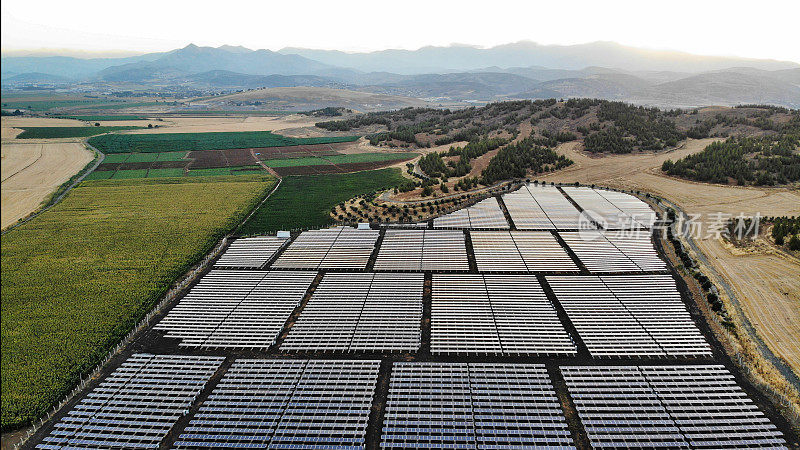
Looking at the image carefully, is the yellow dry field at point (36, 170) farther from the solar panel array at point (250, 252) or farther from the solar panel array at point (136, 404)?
the solar panel array at point (136, 404)

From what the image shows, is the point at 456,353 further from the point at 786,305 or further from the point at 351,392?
the point at 786,305

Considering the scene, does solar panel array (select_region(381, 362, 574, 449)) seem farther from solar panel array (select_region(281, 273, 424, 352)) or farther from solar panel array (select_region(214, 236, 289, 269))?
solar panel array (select_region(214, 236, 289, 269))

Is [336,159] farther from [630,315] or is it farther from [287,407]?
[287,407]

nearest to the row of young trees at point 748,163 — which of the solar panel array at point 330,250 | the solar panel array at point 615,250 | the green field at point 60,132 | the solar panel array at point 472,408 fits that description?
the solar panel array at point 615,250

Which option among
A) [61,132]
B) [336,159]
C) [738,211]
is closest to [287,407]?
[738,211]

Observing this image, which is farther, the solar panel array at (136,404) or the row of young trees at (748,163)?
the row of young trees at (748,163)
